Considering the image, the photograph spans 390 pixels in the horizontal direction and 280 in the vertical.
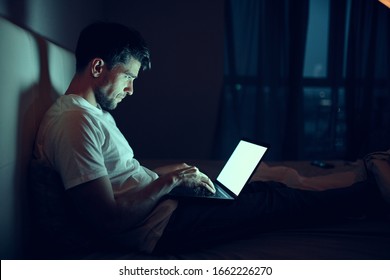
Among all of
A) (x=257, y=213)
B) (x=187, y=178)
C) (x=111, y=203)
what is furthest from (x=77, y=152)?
(x=257, y=213)

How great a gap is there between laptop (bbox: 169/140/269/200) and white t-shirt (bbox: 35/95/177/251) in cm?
15

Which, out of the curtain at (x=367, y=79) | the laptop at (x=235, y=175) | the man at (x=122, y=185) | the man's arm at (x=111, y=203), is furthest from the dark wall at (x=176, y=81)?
the man's arm at (x=111, y=203)

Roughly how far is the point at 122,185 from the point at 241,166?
51 cm

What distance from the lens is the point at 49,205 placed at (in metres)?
1.09

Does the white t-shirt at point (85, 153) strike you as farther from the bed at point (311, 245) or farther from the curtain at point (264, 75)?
the curtain at point (264, 75)

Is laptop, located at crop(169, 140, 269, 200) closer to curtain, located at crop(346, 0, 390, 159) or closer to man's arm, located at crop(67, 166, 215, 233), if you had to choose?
man's arm, located at crop(67, 166, 215, 233)

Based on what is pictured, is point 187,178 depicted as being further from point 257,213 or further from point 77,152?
point 77,152

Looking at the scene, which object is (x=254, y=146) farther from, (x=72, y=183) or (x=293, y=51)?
(x=293, y=51)

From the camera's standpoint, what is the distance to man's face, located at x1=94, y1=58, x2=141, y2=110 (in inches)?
55.4

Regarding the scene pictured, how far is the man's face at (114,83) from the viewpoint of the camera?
A: 1.41 metres

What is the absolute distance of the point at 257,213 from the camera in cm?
127

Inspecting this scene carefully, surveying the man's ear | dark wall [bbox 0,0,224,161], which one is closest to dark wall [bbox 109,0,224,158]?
dark wall [bbox 0,0,224,161]

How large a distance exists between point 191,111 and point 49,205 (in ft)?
7.45
